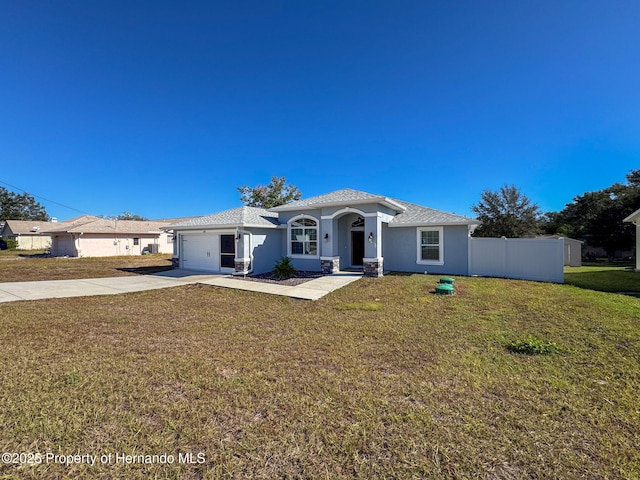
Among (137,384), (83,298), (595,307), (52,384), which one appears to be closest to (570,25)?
(595,307)

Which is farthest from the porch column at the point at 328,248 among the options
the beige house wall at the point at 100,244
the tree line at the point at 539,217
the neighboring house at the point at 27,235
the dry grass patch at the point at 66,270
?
the neighboring house at the point at 27,235

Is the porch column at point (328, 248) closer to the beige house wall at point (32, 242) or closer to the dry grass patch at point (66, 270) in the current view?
the dry grass patch at point (66, 270)

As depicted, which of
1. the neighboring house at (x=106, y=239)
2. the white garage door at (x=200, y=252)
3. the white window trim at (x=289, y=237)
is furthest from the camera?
the neighboring house at (x=106, y=239)

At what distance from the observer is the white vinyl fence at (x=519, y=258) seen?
39.1 feet

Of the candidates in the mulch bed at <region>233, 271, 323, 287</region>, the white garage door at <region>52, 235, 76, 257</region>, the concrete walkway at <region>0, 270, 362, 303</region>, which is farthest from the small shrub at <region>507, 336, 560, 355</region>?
the white garage door at <region>52, 235, 76, 257</region>

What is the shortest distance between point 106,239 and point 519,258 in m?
34.5

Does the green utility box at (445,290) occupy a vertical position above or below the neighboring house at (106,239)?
below

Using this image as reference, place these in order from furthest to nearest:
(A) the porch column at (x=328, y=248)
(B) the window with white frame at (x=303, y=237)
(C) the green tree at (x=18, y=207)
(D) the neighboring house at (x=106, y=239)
Result: (C) the green tree at (x=18, y=207), (D) the neighboring house at (x=106, y=239), (B) the window with white frame at (x=303, y=237), (A) the porch column at (x=328, y=248)

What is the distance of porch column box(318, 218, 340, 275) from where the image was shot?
1393 cm

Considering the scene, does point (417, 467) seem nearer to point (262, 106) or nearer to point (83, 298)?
point (83, 298)

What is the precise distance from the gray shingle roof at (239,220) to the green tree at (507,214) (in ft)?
76.1

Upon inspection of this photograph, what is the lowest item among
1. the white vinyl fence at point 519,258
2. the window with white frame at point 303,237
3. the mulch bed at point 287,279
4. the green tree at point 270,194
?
the mulch bed at point 287,279

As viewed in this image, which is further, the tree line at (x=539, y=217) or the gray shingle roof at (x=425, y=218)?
the tree line at (x=539, y=217)

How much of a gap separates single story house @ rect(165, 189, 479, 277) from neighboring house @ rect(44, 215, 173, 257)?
13.9 metres
